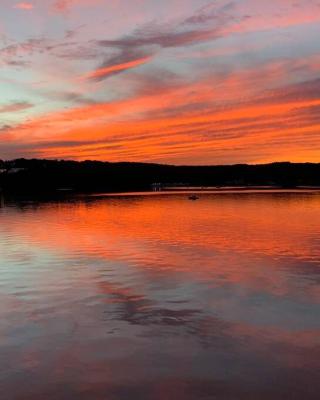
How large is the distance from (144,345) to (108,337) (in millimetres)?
A: 1456

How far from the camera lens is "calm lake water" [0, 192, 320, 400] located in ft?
40.0

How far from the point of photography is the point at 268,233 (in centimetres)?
4753

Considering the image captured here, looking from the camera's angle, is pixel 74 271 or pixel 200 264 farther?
pixel 200 264

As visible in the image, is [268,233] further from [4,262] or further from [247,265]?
[4,262]

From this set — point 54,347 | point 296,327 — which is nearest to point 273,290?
point 296,327

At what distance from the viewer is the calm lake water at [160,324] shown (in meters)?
12.2

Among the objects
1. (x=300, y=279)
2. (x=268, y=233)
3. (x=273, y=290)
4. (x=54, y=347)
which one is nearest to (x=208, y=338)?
(x=54, y=347)

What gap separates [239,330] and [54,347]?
251 inches

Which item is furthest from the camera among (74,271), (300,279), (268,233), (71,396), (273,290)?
(268,233)

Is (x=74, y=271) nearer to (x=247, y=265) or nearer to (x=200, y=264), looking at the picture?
(x=200, y=264)

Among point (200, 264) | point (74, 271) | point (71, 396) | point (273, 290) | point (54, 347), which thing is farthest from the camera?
point (200, 264)

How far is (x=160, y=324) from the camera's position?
17.1 m

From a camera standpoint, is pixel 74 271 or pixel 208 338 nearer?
pixel 208 338

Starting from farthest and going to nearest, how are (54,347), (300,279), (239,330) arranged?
(300,279)
(239,330)
(54,347)
